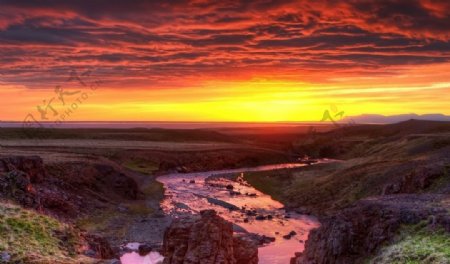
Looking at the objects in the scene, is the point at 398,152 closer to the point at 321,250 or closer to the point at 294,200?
the point at 294,200

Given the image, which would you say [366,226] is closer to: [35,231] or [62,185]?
[35,231]

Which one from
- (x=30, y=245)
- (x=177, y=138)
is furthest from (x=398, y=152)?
(x=177, y=138)

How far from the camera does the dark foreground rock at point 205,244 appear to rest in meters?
36.3

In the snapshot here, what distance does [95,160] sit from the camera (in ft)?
283

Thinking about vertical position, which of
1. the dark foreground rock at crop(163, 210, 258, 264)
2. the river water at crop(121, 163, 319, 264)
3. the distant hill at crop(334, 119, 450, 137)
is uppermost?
the distant hill at crop(334, 119, 450, 137)

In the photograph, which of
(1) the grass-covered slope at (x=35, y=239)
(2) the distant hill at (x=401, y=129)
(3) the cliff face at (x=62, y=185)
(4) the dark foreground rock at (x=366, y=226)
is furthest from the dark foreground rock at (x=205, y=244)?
(2) the distant hill at (x=401, y=129)

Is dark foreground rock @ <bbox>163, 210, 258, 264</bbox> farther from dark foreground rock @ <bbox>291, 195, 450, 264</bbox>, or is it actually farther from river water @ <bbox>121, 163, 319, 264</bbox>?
river water @ <bbox>121, 163, 319, 264</bbox>

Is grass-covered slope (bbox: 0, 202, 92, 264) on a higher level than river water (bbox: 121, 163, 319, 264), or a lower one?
higher

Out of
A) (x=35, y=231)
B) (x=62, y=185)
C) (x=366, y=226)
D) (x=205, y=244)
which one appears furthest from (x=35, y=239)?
(x=62, y=185)

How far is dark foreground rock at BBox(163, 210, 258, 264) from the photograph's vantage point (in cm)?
3631

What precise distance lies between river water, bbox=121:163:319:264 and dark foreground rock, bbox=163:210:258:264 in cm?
698

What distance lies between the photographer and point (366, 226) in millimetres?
34625

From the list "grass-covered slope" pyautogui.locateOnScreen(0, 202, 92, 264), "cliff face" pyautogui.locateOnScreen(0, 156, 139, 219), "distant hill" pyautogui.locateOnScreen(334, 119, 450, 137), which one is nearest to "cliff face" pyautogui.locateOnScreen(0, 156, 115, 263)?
"grass-covered slope" pyautogui.locateOnScreen(0, 202, 92, 264)

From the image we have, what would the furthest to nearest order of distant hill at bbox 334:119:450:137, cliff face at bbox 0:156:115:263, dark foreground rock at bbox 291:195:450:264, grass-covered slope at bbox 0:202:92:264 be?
distant hill at bbox 334:119:450:137
dark foreground rock at bbox 291:195:450:264
cliff face at bbox 0:156:115:263
grass-covered slope at bbox 0:202:92:264
